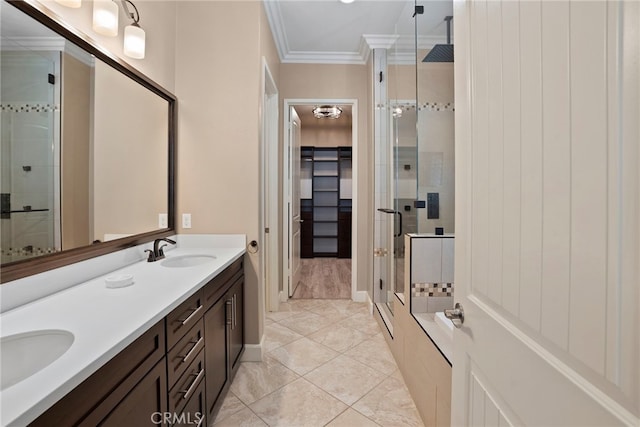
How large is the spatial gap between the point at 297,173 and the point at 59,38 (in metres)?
2.76

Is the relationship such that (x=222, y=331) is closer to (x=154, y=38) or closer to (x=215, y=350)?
(x=215, y=350)

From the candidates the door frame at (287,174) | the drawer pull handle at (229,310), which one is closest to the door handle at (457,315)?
the drawer pull handle at (229,310)

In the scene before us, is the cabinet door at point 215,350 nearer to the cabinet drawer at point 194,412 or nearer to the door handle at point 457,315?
the cabinet drawer at point 194,412

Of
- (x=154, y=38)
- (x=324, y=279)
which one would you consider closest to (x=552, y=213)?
(x=154, y=38)

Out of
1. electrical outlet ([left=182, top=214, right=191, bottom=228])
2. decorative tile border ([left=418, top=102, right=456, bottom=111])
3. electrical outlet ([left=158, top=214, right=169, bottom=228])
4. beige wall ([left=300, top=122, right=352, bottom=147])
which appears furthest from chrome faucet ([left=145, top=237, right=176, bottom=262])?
beige wall ([left=300, top=122, right=352, bottom=147])

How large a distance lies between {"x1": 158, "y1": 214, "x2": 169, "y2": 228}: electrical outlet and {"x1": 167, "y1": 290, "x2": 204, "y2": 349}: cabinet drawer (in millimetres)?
908

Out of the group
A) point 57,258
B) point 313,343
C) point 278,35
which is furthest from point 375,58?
point 57,258

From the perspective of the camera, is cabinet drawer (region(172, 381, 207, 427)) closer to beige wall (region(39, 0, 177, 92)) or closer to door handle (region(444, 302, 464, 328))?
door handle (region(444, 302, 464, 328))

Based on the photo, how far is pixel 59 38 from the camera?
122cm

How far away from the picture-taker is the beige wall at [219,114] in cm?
219

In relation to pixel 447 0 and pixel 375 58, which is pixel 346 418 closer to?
pixel 447 0

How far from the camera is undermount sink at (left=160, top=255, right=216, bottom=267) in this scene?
1.88 m

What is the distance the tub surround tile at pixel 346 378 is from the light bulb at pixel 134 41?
2313 millimetres

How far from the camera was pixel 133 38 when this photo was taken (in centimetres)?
165
